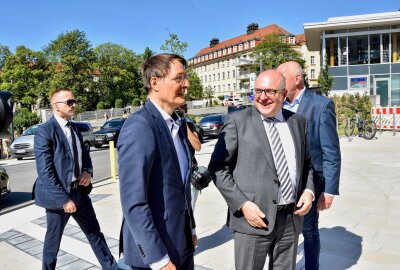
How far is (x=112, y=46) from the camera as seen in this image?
7700cm

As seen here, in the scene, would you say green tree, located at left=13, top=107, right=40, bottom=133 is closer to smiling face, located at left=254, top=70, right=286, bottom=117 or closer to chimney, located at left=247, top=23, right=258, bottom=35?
smiling face, located at left=254, top=70, right=286, bottom=117

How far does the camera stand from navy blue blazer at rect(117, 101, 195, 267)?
1.97 m

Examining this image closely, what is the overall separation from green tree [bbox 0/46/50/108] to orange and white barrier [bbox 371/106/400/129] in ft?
188

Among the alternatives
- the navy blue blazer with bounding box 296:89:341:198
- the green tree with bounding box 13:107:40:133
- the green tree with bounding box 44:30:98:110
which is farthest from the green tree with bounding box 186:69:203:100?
the navy blue blazer with bounding box 296:89:341:198

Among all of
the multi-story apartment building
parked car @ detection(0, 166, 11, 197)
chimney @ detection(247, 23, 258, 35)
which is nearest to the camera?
parked car @ detection(0, 166, 11, 197)

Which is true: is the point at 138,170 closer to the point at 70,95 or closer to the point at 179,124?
the point at 179,124

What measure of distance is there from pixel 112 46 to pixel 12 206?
73.2 meters

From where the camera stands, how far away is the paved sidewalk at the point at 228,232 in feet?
14.3

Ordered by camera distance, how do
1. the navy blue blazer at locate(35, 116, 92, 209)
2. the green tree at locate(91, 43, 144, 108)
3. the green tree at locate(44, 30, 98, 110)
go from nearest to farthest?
1. the navy blue blazer at locate(35, 116, 92, 209)
2. the green tree at locate(44, 30, 98, 110)
3. the green tree at locate(91, 43, 144, 108)

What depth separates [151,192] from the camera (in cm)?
207

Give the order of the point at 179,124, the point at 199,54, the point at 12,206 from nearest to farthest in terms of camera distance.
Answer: the point at 179,124
the point at 12,206
the point at 199,54

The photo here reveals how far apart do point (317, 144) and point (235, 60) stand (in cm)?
9973

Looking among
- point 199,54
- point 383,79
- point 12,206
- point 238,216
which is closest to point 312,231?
point 238,216

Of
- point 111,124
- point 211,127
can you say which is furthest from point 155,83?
point 111,124
